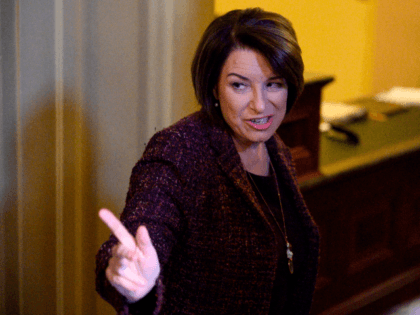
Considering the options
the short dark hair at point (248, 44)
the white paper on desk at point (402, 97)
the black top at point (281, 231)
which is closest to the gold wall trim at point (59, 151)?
the short dark hair at point (248, 44)

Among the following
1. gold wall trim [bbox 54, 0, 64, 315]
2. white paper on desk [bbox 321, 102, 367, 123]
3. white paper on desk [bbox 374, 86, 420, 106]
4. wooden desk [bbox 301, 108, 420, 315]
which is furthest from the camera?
white paper on desk [bbox 374, 86, 420, 106]

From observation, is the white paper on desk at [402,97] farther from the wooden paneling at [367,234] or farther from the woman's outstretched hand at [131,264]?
the woman's outstretched hand at [131,264]

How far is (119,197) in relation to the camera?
1757mm

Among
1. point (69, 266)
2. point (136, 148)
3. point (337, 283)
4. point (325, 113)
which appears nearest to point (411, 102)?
point (325, 113)

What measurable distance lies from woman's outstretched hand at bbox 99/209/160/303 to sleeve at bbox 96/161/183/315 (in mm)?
38

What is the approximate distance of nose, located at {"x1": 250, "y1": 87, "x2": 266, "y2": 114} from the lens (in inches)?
48.9

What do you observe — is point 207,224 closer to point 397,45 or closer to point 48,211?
point 48,211

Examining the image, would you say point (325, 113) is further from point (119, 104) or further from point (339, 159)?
point (119, 104)

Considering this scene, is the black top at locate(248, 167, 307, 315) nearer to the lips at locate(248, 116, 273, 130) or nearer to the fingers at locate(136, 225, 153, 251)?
the lips at locate(248, 116, 273, 130)

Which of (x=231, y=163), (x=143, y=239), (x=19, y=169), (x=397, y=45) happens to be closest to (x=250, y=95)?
(x=231, y=163)

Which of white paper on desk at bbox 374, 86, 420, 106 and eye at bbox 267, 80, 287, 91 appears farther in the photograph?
white paper on desk at bbox 374, 86, 420, 106

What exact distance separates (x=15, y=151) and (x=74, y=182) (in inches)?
7.3

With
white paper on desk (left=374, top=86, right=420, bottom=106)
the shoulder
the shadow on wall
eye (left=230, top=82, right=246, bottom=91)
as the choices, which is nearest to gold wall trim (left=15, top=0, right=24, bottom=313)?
the shadow on wall

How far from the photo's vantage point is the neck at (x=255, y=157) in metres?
1.38
